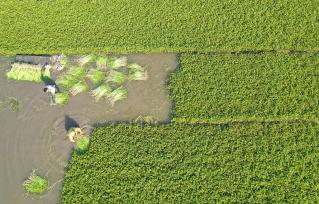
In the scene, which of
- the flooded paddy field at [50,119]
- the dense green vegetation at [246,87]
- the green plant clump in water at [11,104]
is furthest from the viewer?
the green plant clump in water at [11,104]

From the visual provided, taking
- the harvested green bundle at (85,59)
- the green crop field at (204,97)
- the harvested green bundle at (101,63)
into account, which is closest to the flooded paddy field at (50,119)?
the green crop field at (204,97)

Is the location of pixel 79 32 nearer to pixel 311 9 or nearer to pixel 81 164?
pixel 81 164

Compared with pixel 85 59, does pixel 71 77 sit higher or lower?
lower

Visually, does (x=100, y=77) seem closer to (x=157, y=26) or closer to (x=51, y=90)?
(x=51, y=90)

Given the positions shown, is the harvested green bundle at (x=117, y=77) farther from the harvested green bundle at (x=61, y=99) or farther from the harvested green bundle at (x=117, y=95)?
the harvested green bundle at (x=61, y=99)

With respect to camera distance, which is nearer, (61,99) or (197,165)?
(197,165)

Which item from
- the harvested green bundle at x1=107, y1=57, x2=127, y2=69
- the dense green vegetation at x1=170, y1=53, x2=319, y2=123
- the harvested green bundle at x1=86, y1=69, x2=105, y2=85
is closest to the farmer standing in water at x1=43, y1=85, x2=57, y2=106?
the harvested green bundle at x1=86, y1=69, x2=105, y2=85

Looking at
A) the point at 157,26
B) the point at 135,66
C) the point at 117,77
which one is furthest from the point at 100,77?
the point at 157,26
